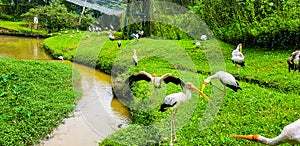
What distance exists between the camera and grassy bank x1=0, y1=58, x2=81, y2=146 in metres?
5.52

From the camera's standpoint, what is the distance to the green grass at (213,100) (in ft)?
16.4

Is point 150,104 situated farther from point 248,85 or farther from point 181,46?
point 181,46

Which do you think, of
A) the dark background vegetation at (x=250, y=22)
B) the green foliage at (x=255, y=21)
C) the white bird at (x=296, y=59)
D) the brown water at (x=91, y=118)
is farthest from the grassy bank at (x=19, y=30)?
the white bird at (x=296, y=59)

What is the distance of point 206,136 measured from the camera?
487cm

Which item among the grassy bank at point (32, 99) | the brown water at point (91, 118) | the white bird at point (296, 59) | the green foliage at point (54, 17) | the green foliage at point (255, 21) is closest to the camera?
the grassy bank at point (32, 99)

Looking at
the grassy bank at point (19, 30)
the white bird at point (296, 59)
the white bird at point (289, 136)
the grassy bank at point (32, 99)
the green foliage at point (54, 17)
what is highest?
the green foliage at point (54, 17)

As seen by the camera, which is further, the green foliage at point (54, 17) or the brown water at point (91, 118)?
the green foliage at point (54, 17)

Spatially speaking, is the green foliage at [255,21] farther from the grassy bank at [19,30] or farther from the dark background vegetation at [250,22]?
the grassy bank at [19,30]

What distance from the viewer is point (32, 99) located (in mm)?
7059

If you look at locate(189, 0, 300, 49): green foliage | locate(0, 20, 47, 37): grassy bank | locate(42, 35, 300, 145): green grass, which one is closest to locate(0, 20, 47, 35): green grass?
locate(0, 20, 47, 37): grassy bank

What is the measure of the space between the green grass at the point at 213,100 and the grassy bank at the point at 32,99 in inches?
60.4

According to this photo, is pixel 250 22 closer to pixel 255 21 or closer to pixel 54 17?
pixel 255 21

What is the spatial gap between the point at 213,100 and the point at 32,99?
161 inches

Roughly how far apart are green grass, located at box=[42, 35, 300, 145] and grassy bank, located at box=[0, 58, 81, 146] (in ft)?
5.03
